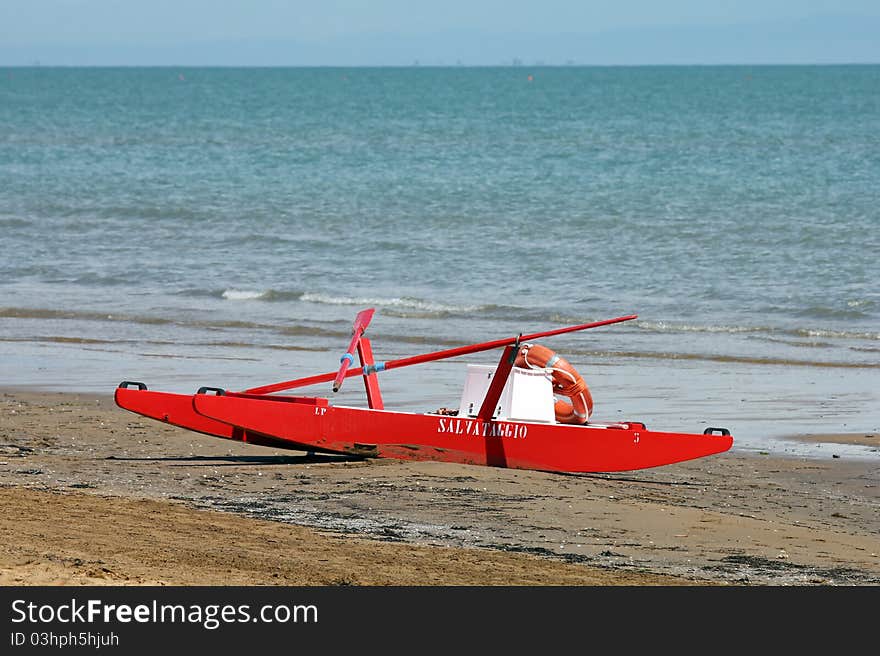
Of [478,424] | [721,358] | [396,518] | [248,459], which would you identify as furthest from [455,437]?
[721,358]

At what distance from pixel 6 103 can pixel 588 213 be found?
71183mm

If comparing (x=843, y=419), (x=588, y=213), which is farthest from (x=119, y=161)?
(x=843, y=419)

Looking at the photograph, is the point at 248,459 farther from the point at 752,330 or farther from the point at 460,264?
the point at 460,264

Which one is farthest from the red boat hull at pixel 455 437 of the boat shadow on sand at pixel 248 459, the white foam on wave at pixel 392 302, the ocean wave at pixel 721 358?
the white foam on wave at pixel 392 302

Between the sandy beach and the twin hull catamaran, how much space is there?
18 centimetres

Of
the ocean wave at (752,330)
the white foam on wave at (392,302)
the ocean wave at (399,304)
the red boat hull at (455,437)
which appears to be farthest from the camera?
the white foam on wave at (392,302)

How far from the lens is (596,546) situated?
7.84m

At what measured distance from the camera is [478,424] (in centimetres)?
1031

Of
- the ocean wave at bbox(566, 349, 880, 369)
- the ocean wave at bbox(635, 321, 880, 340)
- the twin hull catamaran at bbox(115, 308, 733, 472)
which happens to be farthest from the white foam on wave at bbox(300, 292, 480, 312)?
the twin hull catamaran at bbox(115, 308, 733, 472)

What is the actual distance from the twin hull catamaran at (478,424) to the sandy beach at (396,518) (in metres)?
0.18

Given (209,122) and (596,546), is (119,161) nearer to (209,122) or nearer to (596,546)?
(209,122)

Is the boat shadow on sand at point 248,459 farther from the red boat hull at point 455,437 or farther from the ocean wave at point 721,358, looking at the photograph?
the ocean wave at point 721,358

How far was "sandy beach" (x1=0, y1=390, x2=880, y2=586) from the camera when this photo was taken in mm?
6809

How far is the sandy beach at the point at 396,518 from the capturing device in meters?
6.81
